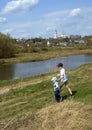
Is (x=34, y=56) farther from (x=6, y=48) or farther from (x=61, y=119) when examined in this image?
(x=61, y=119)

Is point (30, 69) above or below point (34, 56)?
above

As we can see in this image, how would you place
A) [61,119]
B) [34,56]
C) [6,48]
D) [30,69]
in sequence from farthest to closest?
[6,48] → [34,56] → [30,69] → [61,119]

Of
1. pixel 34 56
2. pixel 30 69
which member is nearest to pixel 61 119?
pixel 30 69

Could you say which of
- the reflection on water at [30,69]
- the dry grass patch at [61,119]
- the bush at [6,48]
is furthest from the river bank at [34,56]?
the dry grass patch at [61,119]

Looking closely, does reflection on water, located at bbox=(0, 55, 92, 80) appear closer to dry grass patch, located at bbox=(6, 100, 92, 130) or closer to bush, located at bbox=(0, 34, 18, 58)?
dry grass patch, located at bbox=(6, 100, 92, 130)

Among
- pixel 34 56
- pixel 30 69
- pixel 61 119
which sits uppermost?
pixel 61 119

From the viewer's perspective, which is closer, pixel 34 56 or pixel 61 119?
pixel 61 119

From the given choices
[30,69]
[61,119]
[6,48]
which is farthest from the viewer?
[6,48]

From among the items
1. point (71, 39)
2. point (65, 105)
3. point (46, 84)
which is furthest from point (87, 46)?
point (65, 105)

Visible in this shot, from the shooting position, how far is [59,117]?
911 centimetres

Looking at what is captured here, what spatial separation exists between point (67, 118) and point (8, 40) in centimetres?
8183

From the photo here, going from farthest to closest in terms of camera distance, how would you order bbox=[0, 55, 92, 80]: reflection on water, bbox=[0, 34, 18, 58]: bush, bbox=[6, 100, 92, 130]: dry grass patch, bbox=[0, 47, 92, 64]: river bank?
bbox=[0, 34, 18, 58]: bush < bbox=[0, 47, 92, 64]: river bank < bbox=[0, 55, 92, 80]: reflection on water < bbox=[6, 100, 92, 130]: dry grass patch

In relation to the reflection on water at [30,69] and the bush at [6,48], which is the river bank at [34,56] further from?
the reflection on water at [30,69]

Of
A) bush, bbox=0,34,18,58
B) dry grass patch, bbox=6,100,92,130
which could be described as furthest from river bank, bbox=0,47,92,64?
dry grass patch, bbox=6,100,92,130
